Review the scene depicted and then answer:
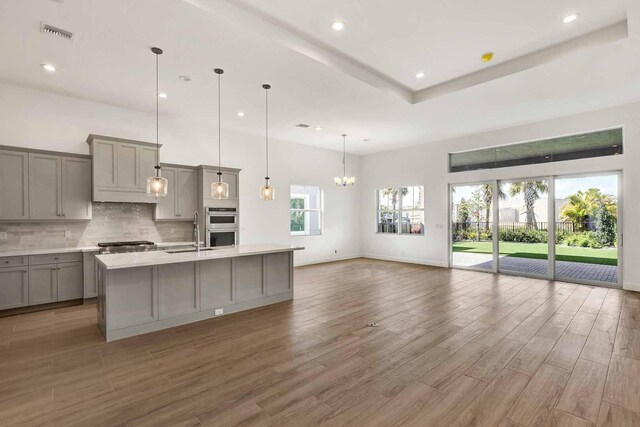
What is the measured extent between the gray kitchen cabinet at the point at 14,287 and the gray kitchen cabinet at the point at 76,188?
0.94 metres

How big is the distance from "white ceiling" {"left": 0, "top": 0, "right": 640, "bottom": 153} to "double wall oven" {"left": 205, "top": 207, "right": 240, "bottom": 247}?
1.88m

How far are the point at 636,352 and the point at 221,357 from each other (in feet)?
13.2

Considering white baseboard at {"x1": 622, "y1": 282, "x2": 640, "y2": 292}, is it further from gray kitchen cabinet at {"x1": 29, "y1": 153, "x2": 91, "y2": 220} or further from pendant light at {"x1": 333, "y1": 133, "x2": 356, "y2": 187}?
gray kitchen cabinet at {"x1": 29, "y1": 153, "x2": 91, "y2": 220}

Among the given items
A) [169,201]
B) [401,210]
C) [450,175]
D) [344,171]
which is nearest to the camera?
[169,201]

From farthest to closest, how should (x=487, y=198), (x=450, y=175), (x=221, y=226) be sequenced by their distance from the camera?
(x=450, y=175) < (x=487, y=198) < (x=221, y=226)

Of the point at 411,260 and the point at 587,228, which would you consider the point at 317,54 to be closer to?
the point at 587,228

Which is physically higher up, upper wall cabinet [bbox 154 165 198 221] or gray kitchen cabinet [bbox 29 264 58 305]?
upper wall cabinet [bbox 154 165 198 221]

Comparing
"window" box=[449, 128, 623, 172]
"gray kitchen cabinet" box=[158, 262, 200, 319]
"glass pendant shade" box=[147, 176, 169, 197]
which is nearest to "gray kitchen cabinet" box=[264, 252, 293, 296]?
"gray kitchen cabinet" box=[158, 262, 200, 319]

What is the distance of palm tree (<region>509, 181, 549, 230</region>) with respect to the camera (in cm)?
647

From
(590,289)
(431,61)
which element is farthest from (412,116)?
(590,289)

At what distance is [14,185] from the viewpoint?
14.4ft

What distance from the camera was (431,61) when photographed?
163 inches

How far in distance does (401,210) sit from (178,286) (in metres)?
6.63

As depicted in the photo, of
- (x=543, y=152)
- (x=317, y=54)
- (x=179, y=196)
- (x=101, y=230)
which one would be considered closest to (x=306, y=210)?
(x=179, y=196)
